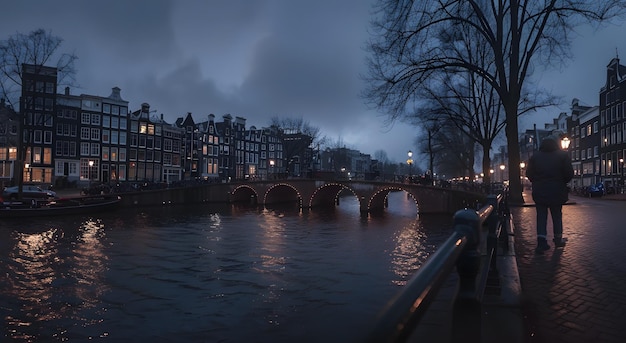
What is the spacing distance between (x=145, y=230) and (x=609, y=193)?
4037cm

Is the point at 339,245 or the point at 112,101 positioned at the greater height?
the point at 112,101

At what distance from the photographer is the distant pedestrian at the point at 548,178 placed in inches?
281

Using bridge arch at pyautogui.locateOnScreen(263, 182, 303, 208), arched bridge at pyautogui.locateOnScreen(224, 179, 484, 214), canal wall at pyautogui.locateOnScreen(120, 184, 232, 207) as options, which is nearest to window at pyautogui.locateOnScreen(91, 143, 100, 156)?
canal wall at pyautogui.locateOnScreen(120, 184, 232, 207)

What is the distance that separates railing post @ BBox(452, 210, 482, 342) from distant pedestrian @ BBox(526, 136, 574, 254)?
226 inches

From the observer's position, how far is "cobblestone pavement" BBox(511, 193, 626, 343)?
3.85 m

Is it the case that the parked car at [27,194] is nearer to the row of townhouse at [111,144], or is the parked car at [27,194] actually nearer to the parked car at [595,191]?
the row of townhouse at [111,144]

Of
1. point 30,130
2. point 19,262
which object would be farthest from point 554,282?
point 30,130

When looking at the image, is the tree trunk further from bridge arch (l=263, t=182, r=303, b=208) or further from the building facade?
bridge arch (l=263, t=182, r=303, b=208)

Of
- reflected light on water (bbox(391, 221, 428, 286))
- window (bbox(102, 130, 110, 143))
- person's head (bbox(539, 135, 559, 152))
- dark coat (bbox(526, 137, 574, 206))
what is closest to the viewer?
dark coat (bbox(526, 137, 574, 206))

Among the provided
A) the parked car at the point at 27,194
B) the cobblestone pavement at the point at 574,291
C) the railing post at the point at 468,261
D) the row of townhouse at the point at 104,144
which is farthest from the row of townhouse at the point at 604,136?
the railing post at the point at 468,261

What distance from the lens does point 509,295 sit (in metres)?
4.10

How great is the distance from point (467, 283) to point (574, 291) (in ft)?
12.3

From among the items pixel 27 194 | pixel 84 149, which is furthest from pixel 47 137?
pixel 27 194

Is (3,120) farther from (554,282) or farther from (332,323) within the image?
(554,282)
